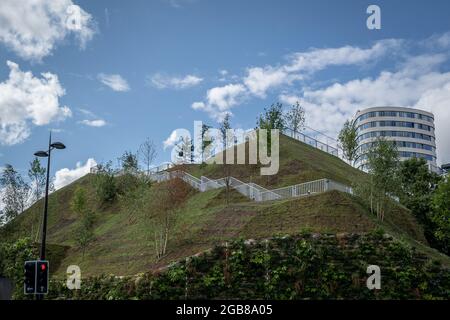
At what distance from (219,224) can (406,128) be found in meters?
108

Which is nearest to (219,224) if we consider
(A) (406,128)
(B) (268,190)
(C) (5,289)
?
(B) (268,190)

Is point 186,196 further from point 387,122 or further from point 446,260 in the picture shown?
point 387,122

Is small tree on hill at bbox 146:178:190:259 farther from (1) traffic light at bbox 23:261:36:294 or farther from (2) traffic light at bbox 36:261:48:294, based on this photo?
(1) traffic light at bbox 23:261:36:294

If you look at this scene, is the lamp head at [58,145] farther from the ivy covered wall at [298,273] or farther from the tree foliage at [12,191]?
the tree foliage at [12,191]

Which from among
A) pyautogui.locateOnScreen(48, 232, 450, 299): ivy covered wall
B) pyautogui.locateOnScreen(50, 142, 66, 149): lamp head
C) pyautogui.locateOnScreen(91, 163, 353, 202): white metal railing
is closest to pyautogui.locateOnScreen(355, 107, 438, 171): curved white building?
pyautogui.locateOnScreen(91, 163, 353, 202): white metal railing

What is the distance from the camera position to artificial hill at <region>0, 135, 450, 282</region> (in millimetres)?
26453

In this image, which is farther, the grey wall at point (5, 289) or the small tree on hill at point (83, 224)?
the small tree on hill at point (83, 224)

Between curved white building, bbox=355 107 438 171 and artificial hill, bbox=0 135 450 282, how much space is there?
8288 cm

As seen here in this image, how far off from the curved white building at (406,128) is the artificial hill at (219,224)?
82878mm

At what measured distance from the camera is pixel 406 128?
125938 millimetres

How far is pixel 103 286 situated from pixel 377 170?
18.3m

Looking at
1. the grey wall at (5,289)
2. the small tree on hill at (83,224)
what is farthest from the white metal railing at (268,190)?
the grey wall at (5,289)

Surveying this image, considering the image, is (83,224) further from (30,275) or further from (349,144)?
(349,144)

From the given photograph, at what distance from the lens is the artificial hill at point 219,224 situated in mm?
26453
